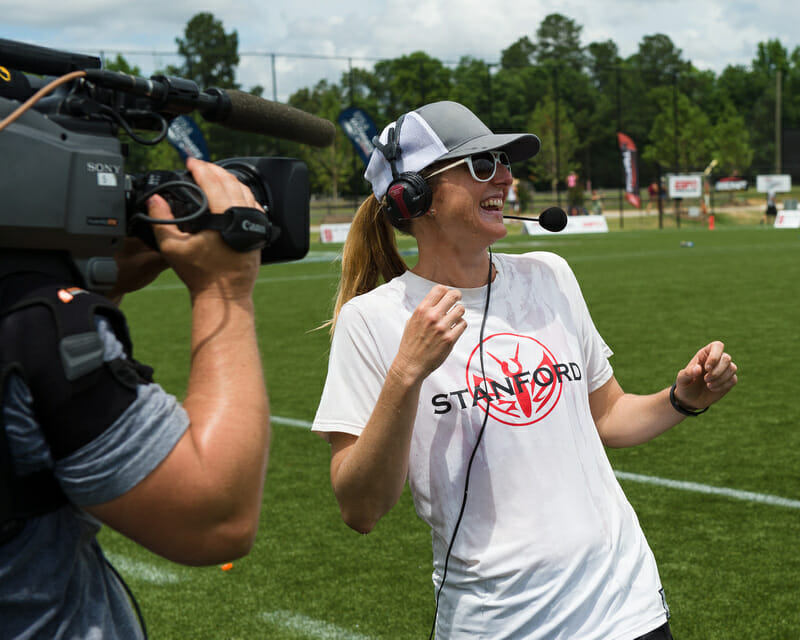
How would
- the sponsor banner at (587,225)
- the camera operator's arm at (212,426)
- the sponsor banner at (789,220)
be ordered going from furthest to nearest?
the sponsor banner at (587,225), the sponsor banner at (789,220), the camera operator's arm at (212,426)

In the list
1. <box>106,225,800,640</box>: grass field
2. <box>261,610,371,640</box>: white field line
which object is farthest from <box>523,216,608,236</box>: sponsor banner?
<box>261,610,371,640</box>: white field line

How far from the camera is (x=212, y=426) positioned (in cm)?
137

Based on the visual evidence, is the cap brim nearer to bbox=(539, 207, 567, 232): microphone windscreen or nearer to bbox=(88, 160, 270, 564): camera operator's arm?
bbox=(539, 207, 567, 232): microphone windscreen

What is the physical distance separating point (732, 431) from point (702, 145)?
2566 inches

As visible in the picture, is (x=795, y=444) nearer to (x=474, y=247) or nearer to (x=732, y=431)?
(x=732, y=431)

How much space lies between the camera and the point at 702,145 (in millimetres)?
68250

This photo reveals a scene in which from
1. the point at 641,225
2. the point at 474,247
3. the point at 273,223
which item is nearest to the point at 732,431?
the point at 474,247

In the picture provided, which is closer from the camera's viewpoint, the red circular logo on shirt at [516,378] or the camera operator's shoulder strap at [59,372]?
the camera operator's shoulder strap at [59,372]

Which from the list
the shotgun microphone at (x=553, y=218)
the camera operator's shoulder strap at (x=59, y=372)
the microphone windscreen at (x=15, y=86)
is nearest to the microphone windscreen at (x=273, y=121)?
the microphone windscreen at (x=15, y=86)

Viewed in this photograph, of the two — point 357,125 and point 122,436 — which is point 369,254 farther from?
point 357,125

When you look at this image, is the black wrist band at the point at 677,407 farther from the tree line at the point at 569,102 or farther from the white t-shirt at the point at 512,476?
the tree line at the point at 569,102

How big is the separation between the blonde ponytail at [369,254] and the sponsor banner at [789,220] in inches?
1437

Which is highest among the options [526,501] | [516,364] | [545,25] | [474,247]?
[545,25]

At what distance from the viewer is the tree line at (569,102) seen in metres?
58.8
